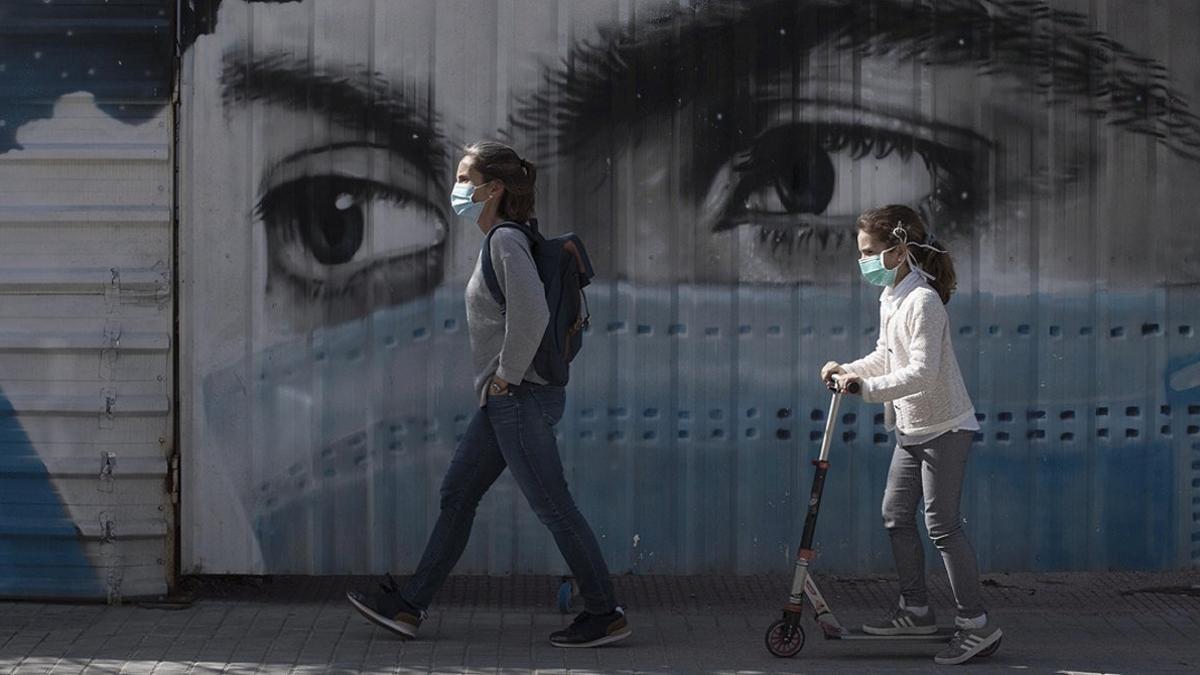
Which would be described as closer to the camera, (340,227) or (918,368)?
(918,368)

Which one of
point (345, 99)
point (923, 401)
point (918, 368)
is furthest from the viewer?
point (345, 99)

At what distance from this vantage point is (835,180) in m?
7.52

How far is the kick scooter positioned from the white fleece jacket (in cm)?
22

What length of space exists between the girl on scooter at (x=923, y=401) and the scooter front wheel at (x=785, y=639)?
30 cm

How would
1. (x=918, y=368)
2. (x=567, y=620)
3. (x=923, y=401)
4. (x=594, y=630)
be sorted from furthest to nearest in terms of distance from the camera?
(x=567, y=620) < (x=594, y=630) < (x=923, y=401) < (x=918, y=368)

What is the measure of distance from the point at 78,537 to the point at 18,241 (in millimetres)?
1231

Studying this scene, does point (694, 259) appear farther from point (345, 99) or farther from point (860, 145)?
point (345, 99)

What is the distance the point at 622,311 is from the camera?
7492 millimetres

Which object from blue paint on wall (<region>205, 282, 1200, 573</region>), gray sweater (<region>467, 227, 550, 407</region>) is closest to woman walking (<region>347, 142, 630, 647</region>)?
gray sweater (<region>467, 227, 550, 407</region>)

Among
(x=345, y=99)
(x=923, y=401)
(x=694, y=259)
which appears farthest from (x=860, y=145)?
(x=345, y=99)

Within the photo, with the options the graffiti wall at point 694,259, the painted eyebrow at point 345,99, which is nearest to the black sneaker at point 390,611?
the graffiti wall at point 694,259

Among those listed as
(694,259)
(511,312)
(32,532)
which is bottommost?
(32,532)

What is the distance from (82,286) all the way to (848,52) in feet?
10.8

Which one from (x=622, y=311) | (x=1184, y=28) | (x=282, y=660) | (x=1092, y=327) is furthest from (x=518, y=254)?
(x=1184, y=28)
